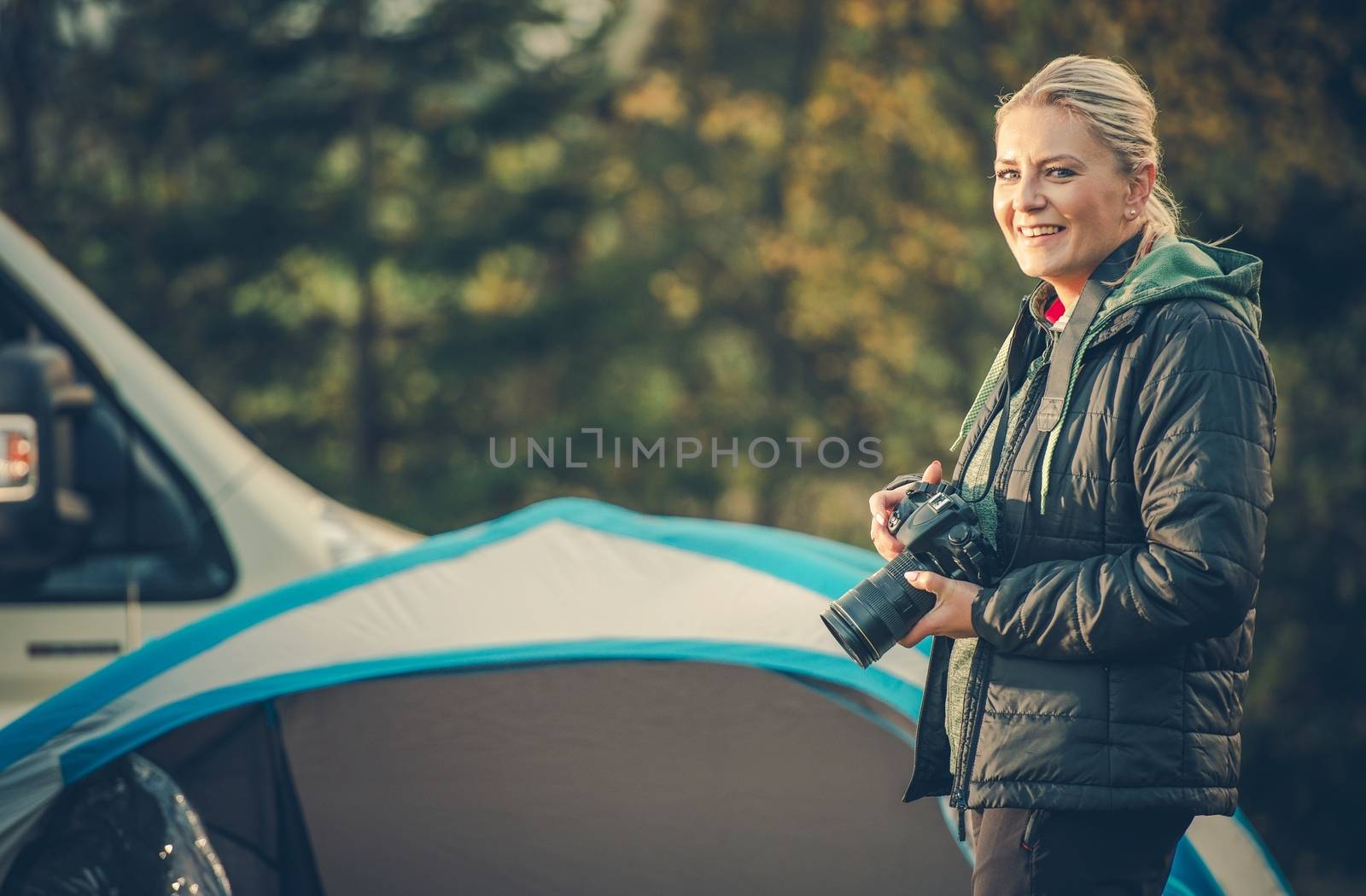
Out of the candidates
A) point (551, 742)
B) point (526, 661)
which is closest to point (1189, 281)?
point (526, 661)

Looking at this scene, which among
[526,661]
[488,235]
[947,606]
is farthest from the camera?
[488,235]

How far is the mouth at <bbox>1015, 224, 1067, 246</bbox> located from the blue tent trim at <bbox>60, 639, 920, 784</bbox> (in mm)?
883

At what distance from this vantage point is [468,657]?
2.28 metres

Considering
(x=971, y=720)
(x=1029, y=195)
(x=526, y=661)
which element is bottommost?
(x=526, y=661)

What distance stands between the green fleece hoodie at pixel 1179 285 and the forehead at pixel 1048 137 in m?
0.16

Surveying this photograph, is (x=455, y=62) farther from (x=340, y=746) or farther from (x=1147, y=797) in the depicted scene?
(x=1147, y=797)

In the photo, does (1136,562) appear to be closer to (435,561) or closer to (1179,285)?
(1179,285)

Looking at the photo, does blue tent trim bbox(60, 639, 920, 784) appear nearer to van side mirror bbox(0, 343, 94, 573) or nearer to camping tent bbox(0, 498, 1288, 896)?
camping tent bbox(0, 498, 1288, 896)

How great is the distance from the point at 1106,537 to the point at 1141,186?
1.54 feet

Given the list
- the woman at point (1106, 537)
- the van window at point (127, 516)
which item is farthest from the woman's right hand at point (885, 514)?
the van window at point (127, 516)

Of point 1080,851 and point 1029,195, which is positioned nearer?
point 1080,851

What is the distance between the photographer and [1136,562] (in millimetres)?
1482

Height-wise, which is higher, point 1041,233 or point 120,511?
point 1041,233

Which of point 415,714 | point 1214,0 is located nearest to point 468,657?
point 415,714
